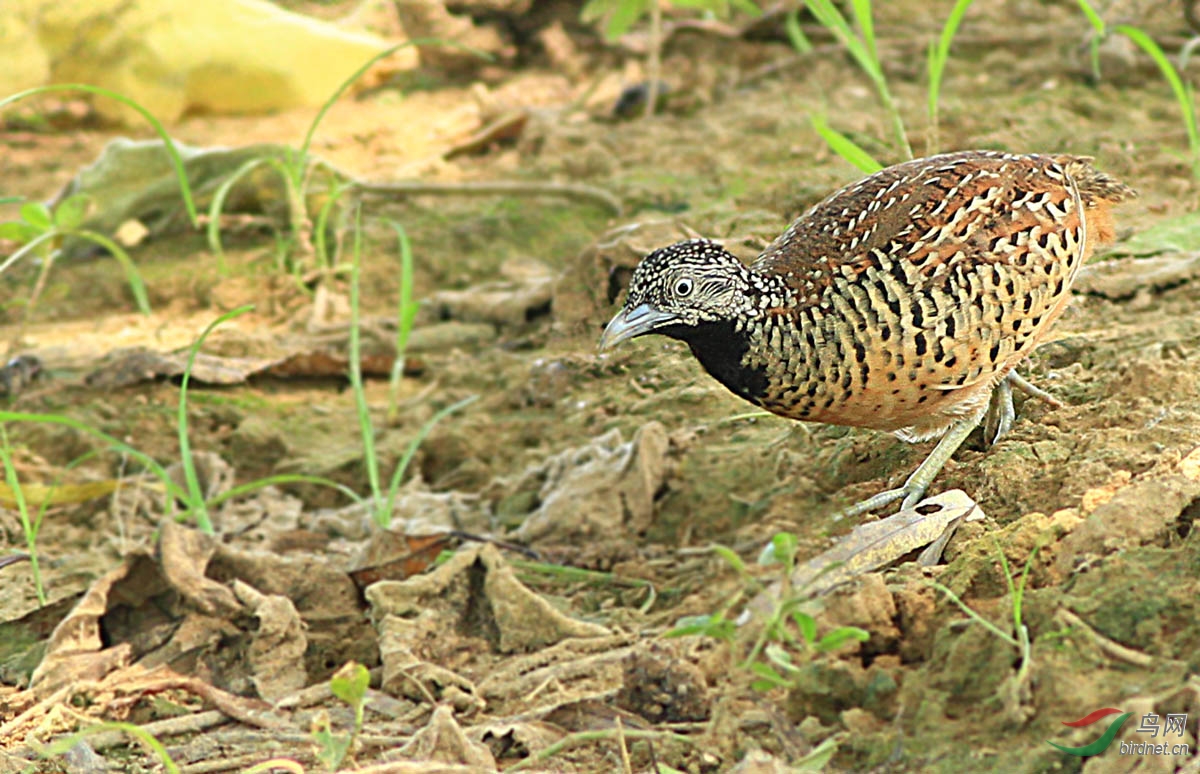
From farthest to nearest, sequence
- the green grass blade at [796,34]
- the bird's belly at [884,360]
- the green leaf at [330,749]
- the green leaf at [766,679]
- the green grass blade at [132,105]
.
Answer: the green grass blade at [796,34] < the green grass blade at [132,105] < the bird's belly at [884,360] < the green leaf at [330,749] < the green leaf at [766,679]

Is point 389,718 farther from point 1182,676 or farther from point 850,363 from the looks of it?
point 1182,676

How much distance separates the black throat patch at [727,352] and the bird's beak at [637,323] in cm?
3

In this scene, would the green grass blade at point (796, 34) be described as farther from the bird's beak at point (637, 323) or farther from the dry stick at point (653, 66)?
the bird's beak at point (637, 323)

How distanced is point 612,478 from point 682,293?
1.25 meters

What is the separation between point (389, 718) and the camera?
336 cm

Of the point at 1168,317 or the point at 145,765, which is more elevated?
the point at 1168,317

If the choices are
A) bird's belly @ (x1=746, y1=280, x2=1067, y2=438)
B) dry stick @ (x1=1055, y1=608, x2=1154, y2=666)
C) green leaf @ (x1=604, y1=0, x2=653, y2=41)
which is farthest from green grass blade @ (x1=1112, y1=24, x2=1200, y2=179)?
green leaf @ (x1=604, y1=0, x2=653, y2=41)

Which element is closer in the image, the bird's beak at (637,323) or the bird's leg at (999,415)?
the bird's beak at (637,323)

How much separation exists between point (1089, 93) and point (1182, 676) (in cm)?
496

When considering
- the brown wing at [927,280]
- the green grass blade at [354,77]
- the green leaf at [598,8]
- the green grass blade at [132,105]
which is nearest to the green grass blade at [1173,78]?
the brown wing at [927,280]

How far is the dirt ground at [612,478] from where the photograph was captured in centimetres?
269

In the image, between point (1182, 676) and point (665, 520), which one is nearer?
point (1182, 676)

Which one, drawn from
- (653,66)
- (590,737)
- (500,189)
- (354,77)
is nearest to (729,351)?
(590,737)

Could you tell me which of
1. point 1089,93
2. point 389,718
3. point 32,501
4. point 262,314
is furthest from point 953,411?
point 1089,93
